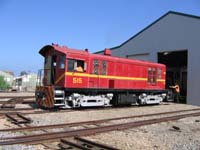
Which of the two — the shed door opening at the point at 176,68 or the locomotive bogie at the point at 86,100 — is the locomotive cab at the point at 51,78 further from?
the shed door opening at the point at 176,68

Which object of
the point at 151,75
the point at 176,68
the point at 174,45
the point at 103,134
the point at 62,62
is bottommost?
the point at 103,134

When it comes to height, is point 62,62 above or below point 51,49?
below

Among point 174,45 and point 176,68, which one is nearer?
point 174,45

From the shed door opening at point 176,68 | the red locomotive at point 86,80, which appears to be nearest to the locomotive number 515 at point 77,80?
the red locomotive at point 86,80

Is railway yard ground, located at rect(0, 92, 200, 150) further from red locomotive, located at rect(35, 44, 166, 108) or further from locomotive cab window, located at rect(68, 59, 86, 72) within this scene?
locomotive cab window, located at rect(68, 59, 86, 72)

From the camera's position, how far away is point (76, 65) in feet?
57.6

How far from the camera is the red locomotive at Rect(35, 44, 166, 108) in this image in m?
17.0

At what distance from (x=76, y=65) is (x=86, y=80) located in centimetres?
111

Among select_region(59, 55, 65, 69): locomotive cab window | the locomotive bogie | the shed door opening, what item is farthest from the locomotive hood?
the shed door opening

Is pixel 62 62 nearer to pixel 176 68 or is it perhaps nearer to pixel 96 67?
pixel 96 67

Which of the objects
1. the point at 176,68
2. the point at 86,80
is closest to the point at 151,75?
the point at 86,80

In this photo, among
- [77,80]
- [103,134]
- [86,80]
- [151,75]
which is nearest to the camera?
[103,134]

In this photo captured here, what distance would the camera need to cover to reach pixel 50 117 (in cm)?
1387

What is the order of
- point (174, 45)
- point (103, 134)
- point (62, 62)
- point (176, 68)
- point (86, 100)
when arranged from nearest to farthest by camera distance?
point (103, 134)
point (62, 62)
point (86, 100)
point (174, 45)
point (176, 68)
